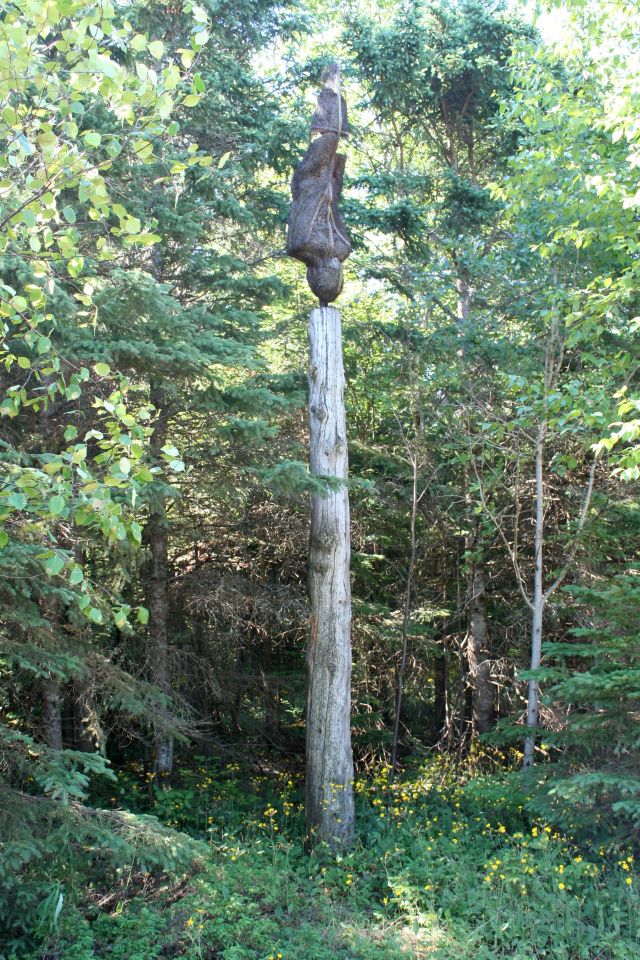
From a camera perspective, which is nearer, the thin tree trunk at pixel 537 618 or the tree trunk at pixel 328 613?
the tree trunk at pixel 328 613

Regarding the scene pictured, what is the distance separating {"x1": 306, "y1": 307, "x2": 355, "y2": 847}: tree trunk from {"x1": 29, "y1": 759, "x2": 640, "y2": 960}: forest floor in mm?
407

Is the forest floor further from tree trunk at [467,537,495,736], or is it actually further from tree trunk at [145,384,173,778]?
tree trunk at [467,537,495,736]

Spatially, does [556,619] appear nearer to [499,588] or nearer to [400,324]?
[499,588]

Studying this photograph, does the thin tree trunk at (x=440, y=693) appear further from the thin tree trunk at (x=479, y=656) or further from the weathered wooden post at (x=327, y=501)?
the weathered wooden post at (x=327, y=501)

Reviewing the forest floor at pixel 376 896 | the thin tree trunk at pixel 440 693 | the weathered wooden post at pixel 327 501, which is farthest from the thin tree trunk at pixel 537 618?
the thin tree trunk at pixel 440 693

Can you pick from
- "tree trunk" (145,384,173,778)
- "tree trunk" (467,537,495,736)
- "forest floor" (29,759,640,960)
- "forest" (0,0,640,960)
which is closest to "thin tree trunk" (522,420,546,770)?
"forest" (0,0,640,960)

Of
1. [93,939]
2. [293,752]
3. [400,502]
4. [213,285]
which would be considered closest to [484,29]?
[213,285]

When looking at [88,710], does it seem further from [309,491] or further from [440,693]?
[440,693]

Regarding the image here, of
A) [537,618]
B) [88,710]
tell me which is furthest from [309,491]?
[537,618]

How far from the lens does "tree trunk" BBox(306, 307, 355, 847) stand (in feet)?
21.8

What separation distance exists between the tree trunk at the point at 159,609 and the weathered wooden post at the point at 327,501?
56.9 inches

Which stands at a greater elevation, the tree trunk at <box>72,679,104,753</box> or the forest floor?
the tree trunk at <box>72,679,104,753</box>

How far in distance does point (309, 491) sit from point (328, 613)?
3.56 ft

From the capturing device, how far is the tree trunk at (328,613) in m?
6.63
